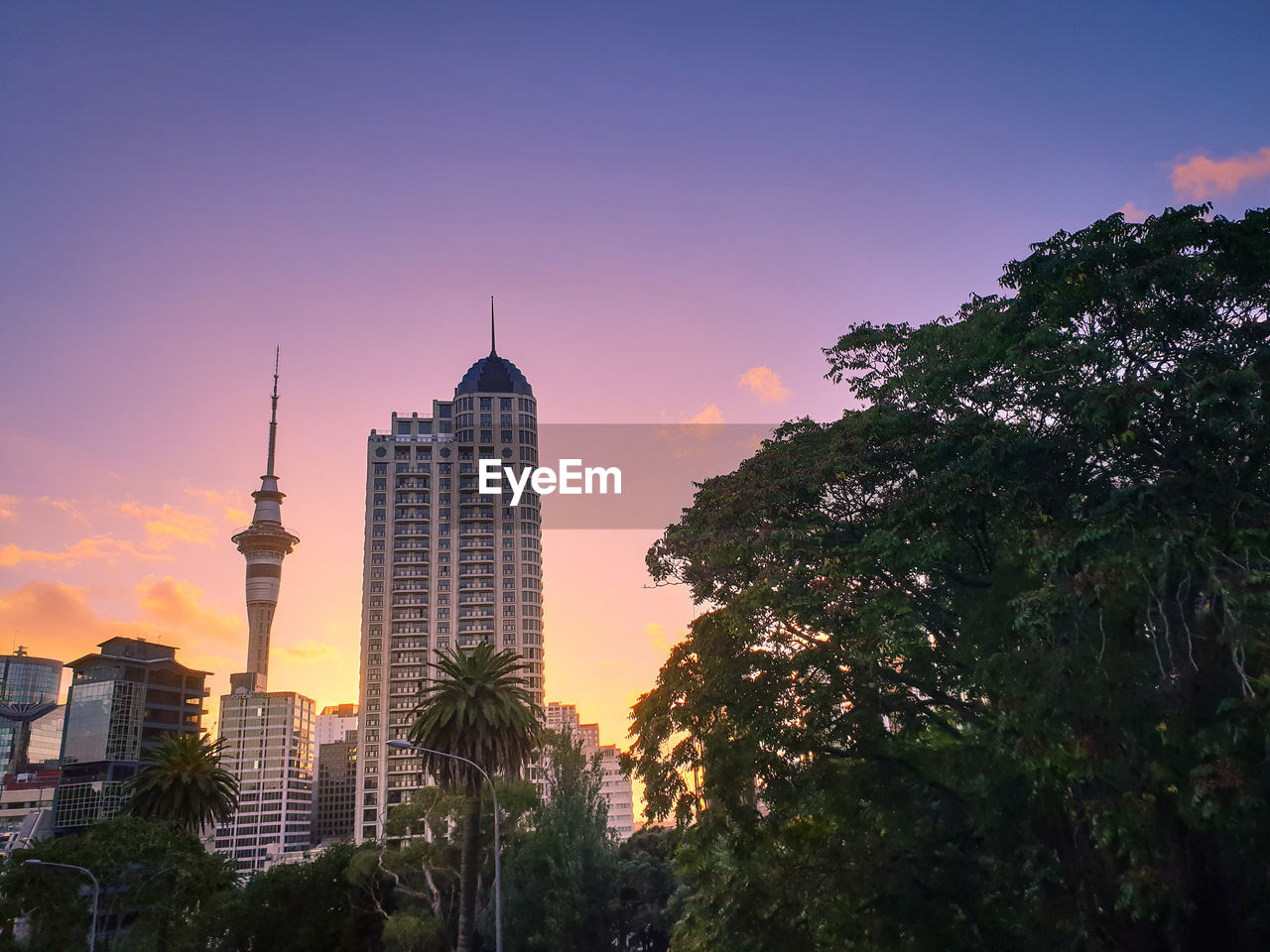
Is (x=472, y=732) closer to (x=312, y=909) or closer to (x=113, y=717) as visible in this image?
(x=312, y=909)

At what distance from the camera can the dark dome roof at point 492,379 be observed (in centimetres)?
16275

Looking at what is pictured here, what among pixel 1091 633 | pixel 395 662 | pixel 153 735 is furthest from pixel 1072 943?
pixel 153 735

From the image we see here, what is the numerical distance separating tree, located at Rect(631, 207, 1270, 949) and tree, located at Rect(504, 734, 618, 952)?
26463 mm

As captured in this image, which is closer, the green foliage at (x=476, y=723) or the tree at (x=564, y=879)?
the green foliage at (x=476, y=723)

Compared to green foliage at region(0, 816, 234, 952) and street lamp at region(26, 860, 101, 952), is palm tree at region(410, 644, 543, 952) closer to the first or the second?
green foliage at region(0, 816, 234, 952)

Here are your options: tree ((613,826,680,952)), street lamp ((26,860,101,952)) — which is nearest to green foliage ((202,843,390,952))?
street lamp ((26,860,101,952))

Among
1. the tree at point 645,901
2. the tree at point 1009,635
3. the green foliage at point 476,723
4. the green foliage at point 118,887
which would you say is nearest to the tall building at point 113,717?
the green foliage at point 118,887

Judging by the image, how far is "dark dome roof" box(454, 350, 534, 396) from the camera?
534ft

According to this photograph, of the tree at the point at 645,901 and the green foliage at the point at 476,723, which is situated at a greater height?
the green foliage at the point at 476,723

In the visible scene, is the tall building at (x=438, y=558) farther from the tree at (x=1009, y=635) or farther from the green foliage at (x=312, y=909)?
the tree at (x=1009, y=635)

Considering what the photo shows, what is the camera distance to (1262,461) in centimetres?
1930

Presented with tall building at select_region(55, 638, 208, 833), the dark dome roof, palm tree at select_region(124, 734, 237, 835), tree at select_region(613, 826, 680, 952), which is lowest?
A: tree at select_region(613, 826, 680, 952)

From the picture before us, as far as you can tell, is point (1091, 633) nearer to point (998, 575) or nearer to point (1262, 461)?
point (998, 575)

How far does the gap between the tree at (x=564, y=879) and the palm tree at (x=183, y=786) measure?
2052cm
